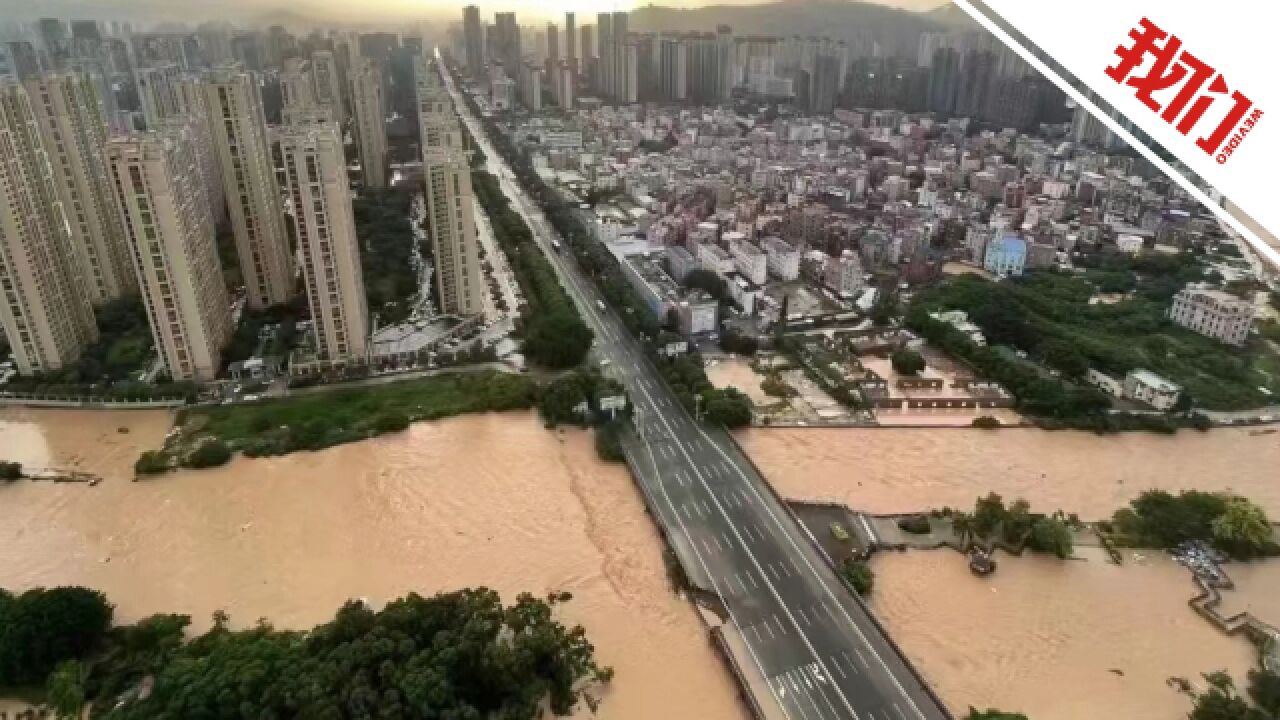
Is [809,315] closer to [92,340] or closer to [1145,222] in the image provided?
[1145,222]

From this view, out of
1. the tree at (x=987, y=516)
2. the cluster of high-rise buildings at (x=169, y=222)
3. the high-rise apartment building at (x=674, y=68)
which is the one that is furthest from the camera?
the high-rise apartment building at (x=674, y=68)

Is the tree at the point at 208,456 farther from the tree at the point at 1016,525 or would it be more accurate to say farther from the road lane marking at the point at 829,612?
the tree at the point at 1016,525

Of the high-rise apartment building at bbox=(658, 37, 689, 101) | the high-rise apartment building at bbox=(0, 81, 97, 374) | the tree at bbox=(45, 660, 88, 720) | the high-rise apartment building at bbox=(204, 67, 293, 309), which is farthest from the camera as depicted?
the high-rise apartment building at bbox=(658, 37, 689, 101)

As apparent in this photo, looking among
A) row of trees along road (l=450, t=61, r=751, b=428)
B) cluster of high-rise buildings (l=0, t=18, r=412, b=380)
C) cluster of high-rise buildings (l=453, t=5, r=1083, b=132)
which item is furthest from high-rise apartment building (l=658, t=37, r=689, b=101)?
cluster of high-rise buildings (l=0, t=18, r=412, b=380)

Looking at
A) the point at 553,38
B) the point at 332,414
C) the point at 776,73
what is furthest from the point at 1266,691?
the point at 553,38

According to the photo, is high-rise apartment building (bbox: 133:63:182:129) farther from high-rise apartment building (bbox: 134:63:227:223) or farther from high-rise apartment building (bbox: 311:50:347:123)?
high-rise apartment building (bbox: 311:50:347:123)

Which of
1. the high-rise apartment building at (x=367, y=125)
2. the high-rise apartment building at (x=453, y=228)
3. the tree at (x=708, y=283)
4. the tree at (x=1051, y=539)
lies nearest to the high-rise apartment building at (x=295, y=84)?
the high-rise apartment building at (x=367, y=125)

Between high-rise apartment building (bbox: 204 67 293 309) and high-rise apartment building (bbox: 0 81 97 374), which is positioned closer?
high-rise apartment building (bbox: 0 81 97 374)
